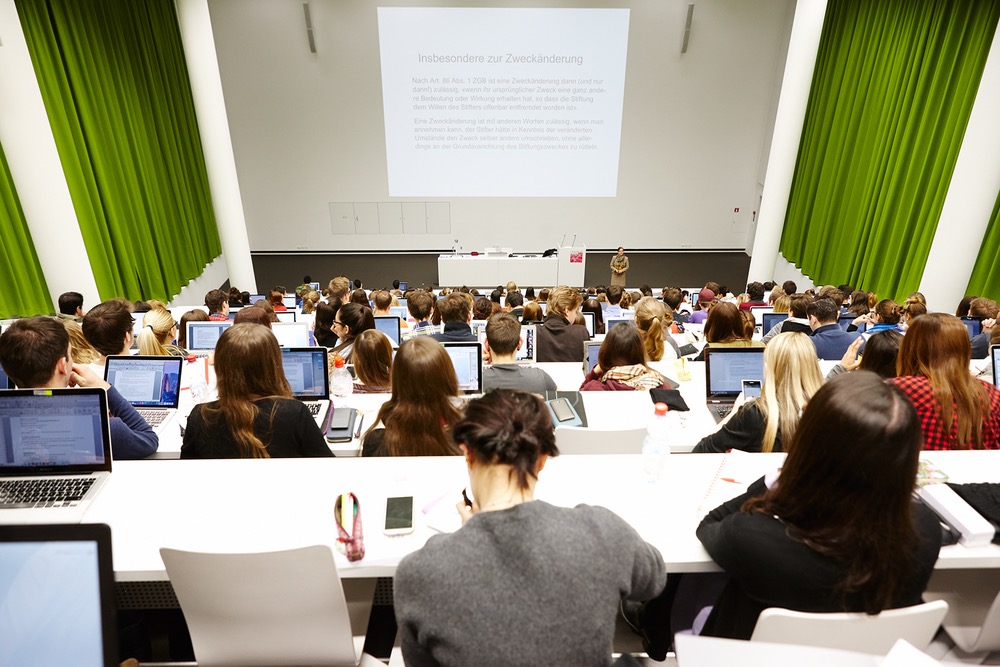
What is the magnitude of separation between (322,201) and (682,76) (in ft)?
25.4

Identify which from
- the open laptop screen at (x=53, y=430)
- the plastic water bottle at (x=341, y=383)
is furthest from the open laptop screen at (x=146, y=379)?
the open laptop screen at (x=53, y=430)

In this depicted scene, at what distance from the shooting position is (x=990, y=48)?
19.9ft

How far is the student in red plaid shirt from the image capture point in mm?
2268

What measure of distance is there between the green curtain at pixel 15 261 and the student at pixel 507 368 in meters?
5.44

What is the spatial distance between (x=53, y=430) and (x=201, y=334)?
2.64 metres

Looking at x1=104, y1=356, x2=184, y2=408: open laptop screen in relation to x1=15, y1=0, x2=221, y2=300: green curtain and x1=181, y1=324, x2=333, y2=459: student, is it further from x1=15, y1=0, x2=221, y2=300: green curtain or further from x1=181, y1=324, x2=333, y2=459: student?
x1=15, y1=0, x2=221, y2=300: green curtain

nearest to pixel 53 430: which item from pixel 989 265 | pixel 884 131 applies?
pixel 989 265

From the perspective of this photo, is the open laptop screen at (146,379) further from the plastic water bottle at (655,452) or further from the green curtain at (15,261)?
the green curtain at (15,261)

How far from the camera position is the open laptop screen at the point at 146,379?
308 centimetres

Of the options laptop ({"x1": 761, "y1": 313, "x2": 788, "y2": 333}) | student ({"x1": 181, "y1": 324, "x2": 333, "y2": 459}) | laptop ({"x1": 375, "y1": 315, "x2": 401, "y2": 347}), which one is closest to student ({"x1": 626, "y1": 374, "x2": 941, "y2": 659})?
student ({"x1": 181, "y1": 324, "x2": 333, "y2": 459})

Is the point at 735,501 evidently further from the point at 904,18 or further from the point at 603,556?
the point at 904,18

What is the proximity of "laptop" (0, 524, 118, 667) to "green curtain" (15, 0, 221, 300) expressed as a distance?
697cm

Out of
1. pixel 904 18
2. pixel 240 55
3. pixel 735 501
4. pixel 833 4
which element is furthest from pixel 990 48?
pixel 240 55

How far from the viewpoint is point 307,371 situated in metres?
3.22
